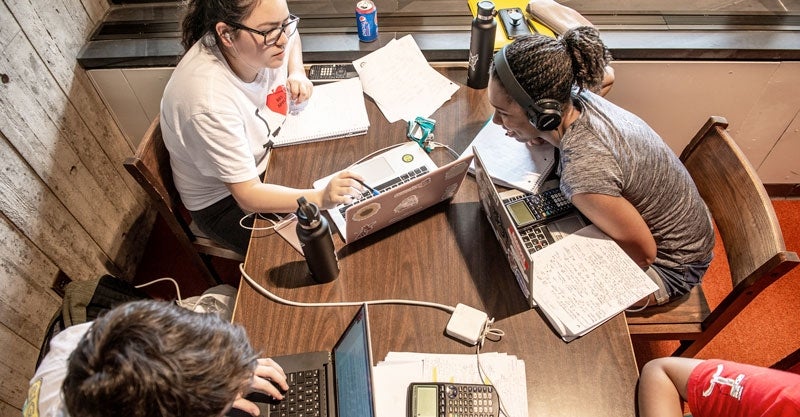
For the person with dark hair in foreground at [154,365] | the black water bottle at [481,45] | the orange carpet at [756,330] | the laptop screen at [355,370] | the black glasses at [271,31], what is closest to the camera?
the person with dark hair in foreground at [154,365]

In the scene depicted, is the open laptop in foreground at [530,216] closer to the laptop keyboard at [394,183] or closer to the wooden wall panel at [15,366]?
the laptop keyboard at [394,183]

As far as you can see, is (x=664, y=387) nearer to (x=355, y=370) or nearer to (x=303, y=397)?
(x=355, y=370)

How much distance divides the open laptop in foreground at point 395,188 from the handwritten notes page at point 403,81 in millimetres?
171

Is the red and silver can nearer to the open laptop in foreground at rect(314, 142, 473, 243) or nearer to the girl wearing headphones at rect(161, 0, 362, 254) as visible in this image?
the girl wearing headphones at rect(161, 0, 362, 254)

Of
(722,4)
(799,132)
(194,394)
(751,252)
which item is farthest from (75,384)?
(799,132)

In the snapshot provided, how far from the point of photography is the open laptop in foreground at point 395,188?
1.21m

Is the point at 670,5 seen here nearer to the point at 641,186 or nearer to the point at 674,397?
the point at 641,186

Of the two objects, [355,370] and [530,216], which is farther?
[530,216]

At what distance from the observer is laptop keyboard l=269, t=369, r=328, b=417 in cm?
112

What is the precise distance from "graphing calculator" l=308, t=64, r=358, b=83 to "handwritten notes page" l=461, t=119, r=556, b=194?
52 cm

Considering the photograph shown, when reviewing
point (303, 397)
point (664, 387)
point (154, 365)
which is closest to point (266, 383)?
point (303, 397)

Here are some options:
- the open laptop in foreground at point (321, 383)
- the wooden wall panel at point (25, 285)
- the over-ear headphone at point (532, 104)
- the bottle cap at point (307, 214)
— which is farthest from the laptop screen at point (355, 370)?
the wooden wall panel at point (25, 285)

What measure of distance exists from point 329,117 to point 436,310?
739 mm

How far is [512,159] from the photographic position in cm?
150
